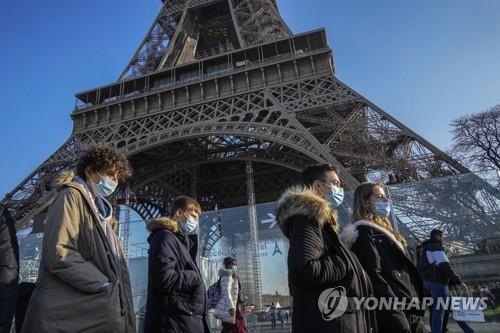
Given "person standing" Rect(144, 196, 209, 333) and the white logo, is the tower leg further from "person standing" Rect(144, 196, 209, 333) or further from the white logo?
the white logo

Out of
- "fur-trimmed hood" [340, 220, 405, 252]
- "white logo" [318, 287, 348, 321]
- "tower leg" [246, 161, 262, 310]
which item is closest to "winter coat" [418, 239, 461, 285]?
"fur-trimmed hood" [340, 220, 405, 252]

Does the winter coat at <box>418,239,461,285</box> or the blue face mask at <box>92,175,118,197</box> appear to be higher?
the blue face mask at <box>92,175,118,197</box>

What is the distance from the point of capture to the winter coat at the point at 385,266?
2279 millimetres

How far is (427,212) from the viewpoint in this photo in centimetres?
817

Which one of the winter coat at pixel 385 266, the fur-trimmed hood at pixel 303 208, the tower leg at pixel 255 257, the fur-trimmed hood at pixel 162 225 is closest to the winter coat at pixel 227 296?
the fur-trimmed hood at pixel 162 225

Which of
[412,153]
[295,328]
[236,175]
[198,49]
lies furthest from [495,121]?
[198,49]

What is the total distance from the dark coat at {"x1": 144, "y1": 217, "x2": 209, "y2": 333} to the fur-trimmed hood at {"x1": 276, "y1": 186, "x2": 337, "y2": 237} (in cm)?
84

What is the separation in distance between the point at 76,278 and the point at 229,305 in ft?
9.38

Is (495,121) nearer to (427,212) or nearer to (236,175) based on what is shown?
(427,212)

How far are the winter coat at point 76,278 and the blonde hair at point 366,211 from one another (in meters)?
1.59

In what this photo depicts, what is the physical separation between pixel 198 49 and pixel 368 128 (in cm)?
1721

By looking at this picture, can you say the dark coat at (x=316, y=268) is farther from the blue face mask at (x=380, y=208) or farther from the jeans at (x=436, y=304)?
the jeans at (x=436, y=304)

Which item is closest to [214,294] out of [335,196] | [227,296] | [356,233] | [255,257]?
[227,296]

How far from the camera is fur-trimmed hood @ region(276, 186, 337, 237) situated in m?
2.10
